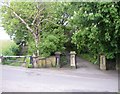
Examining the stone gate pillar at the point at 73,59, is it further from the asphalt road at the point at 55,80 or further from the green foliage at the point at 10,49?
the green foliage at the point at 10,49

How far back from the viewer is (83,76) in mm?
3068

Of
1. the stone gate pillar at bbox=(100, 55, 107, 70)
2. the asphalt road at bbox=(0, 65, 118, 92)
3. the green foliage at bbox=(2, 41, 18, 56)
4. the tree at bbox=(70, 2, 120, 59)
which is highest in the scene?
the tree at bbox=(70, 2, 120, 59)

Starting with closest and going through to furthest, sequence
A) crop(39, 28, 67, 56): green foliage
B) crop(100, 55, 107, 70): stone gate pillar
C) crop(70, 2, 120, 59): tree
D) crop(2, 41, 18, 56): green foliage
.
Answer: crop(70, 2, 120, 59): tree
crop(2, 41, 18, 56): green foliage
crop(39, 28, 67, 56): green foliage
crop(100, 55, 107, 70): stone gate pillar

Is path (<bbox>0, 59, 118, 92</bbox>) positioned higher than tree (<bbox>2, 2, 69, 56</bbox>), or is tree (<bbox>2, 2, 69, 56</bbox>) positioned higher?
tree (<bbox>2, 2, 69, 56</bbox>)

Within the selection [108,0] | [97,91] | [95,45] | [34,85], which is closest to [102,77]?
[97,91]

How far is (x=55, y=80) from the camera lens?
3.04 meters

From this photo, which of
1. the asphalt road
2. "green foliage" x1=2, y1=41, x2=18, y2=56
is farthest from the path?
"green foliage" x1=2, y1=41, x2=18, y2=56

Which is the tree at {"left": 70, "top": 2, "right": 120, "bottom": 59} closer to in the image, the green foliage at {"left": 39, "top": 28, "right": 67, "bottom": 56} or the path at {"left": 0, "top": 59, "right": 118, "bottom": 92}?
the green foliage at {"left": 39, "top": 28, "right": 67, "bottom": 56}

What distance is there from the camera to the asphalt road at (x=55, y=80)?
296 centimetres

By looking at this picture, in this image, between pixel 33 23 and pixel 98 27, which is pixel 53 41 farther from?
pixel 98 27

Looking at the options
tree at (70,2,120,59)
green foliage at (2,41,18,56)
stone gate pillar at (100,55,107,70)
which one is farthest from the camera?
stone gate pillar at (100,55,107,70)

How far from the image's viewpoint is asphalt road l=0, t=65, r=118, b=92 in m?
2.96

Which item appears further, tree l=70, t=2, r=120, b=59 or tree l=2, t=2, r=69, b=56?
tree l=2, t=2, r=69, b=56

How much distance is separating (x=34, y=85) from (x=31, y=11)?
752 mm
